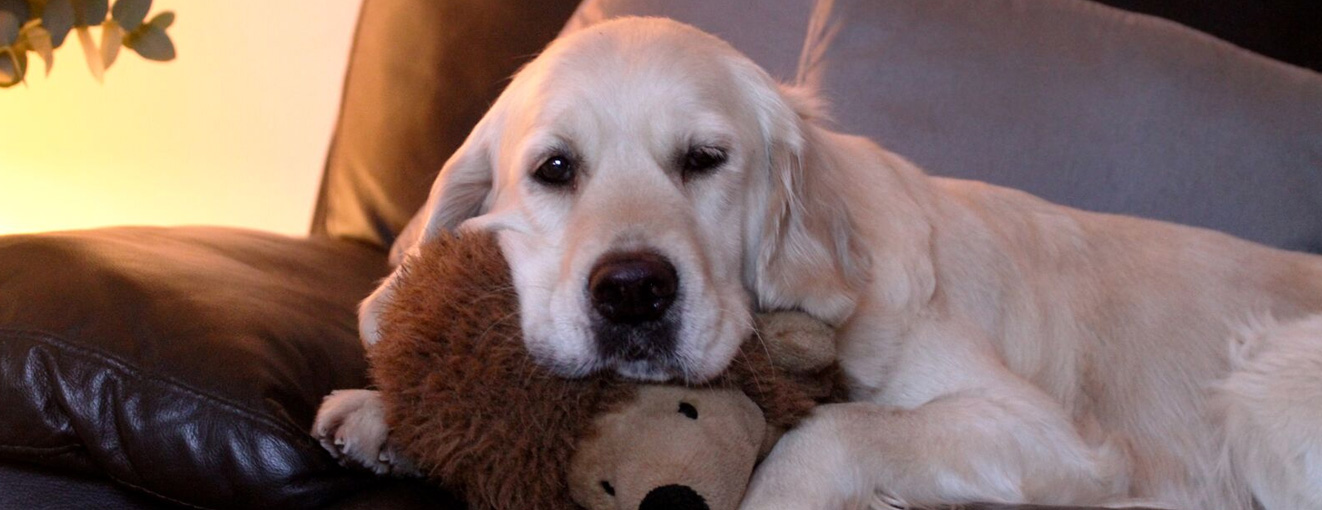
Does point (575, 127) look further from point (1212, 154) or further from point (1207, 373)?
point (1212, 154)

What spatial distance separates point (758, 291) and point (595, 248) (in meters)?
0.33

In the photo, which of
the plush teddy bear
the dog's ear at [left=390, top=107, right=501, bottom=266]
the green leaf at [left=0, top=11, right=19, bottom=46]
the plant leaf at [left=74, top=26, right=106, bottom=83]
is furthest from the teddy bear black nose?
the plant leaf at [left=74, top=26, right=106, bottom=83]

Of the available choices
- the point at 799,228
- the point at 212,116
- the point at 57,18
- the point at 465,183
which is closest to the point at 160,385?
the point at 465,183

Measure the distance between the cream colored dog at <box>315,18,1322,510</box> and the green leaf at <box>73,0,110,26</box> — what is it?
4.29 ft

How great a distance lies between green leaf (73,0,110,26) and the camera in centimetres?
272

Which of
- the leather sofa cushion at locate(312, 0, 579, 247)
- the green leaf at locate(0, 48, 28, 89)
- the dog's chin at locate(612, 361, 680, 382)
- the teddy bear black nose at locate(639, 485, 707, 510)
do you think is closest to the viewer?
the teddy bear black nose at locate(639, 485, 707, 510)

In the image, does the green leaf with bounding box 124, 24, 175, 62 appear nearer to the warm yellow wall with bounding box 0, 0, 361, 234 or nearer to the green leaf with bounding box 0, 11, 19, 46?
the green leaf with bounding box 0, 11, 19, 46

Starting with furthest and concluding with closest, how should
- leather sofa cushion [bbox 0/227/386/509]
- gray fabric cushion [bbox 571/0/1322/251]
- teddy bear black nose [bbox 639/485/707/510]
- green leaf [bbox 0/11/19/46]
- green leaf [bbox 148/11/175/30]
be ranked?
green leaf [bbox 148/11/175/30] → green leaf [bbox 0/11/19/46] → gray fabric cushion [bbox 571/0/1322/251] → leather sofa cushion [bbox 0/227/386/509] → teddy bear black nose [bbox 639/485/707/510]

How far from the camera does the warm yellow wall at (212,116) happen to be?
13.2 ft

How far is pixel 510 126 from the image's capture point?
1891mm

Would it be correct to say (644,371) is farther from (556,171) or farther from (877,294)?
(877,294)

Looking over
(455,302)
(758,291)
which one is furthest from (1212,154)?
(455,302)

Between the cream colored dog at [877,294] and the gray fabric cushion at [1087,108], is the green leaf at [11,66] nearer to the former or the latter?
the cream colored dog at [877,294]

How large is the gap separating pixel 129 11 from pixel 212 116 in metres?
1.34
